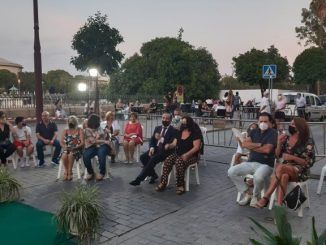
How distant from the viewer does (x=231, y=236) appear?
478cm

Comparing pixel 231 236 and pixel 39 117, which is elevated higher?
pixel 39 117

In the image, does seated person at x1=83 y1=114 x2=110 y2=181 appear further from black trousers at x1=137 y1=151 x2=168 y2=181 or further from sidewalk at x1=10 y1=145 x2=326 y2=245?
black trousers at x1=137 y1=151 x2=168 y2=181

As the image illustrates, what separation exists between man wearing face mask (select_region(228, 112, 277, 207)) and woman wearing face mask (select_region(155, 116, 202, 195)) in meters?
0.97

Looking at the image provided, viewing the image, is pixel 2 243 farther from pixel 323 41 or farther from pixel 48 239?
pixel 323 41

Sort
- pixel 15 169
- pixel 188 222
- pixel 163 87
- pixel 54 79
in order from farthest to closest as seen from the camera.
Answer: pixel 54 79
pixel 163 87
pixel 15 169
pixel 188 222

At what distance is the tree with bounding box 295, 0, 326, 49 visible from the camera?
44656 millimetres

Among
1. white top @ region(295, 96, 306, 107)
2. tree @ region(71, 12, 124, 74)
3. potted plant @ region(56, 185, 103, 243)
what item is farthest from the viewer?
tree @ region(71, 12, 124, 74)

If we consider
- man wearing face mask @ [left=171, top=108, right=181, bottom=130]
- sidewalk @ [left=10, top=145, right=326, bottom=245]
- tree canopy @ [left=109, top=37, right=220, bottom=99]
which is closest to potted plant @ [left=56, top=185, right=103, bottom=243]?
sidewalk @ [left=10, top=145, right=326, bottom=245]

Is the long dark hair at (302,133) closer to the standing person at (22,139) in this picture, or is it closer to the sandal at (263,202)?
the sandal at (263,202)

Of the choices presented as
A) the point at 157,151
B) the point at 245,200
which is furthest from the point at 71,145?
the point at 245,200

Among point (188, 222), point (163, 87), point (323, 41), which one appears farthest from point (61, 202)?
point (323, 41)

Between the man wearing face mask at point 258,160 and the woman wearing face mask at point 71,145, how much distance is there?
3.26m

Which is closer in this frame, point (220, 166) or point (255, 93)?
point (220, 166)

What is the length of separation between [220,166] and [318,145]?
4.28 metres
